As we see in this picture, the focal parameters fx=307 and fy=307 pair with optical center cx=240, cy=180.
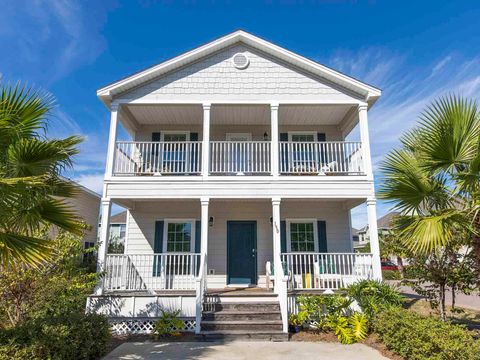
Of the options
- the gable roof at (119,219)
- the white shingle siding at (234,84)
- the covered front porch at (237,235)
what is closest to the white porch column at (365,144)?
the white shingle siding at (234,84)

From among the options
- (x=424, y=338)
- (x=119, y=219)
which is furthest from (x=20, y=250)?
(x=119, y=219)

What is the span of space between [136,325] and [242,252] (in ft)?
13.7

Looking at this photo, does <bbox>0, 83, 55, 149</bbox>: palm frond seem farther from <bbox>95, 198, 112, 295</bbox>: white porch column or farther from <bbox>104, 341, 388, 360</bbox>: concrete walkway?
<bbox>104, 341, 388, 360</bbox>: concrete walkway

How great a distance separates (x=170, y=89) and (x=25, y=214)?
20.9 feet

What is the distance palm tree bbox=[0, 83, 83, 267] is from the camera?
168 inches

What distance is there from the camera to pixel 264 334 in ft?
24.6

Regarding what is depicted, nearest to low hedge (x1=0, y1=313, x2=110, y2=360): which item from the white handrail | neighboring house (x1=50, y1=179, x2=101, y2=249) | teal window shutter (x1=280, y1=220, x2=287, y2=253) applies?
the white handrail

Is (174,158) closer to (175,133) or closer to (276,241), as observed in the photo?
(175,133)

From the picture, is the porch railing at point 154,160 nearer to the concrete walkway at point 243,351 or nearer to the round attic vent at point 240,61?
the round attic vent at point 240,61

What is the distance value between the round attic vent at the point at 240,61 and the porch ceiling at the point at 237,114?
1.38m

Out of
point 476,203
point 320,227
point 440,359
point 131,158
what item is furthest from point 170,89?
point 440,359

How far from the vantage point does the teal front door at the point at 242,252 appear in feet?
35.4

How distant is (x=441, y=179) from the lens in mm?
5918

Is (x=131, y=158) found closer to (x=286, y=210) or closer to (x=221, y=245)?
(x=221, y=245)
